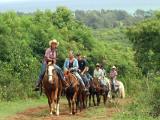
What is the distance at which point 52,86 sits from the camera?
18531 millimetres

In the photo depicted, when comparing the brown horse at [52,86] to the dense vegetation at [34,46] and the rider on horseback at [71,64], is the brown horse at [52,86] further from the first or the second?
the dense vegetation at [34,46]

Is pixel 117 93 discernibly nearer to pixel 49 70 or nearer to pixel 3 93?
pixel 3 93

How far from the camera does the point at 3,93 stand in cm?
2839

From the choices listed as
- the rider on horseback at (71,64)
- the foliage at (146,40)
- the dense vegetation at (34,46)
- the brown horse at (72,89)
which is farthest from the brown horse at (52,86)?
the foliage at (146,40)

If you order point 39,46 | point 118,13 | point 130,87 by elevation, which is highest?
point 118,13

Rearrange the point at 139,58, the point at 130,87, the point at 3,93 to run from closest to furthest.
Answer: the point at 3,93 → the point at 130,87 → the point at 139,58

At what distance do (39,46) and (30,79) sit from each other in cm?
535

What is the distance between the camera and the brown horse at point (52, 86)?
18219mm

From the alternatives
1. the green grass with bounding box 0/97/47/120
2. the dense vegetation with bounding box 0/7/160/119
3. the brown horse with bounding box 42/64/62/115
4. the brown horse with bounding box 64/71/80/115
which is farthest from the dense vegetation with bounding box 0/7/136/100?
the brown horse with bounding box 42/64/62/115

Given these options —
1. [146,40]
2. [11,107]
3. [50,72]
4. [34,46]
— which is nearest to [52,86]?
[50,72]

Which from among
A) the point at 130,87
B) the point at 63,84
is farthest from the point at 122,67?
the point at 63,84

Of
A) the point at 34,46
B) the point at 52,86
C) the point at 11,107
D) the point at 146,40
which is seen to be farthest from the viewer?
the point at 146,40

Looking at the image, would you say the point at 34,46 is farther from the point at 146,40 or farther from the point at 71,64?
the point at 71,64

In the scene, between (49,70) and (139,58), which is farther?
(139,58)
